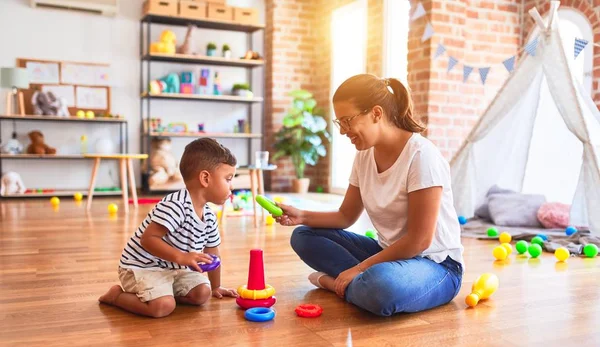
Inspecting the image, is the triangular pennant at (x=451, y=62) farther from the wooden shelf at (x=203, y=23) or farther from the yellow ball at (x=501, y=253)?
the wooden shelf at (x=203, y=23)

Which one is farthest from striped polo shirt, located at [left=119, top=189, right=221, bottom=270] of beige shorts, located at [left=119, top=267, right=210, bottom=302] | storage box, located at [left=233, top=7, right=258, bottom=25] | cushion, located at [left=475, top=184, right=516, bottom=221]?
storage box, located at [left=233, top=7, right=258, bottom=25]

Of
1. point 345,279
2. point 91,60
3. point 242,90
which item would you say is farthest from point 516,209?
point 91,60

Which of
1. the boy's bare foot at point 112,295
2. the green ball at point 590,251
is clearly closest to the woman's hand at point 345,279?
the boy's bare foot at point 112,295

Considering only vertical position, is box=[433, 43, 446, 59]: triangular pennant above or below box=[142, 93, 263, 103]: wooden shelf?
above

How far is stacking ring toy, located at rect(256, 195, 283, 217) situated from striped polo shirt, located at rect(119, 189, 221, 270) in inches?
6.7

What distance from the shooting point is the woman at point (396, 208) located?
1812mm

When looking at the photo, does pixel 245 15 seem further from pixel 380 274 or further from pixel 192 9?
pixel 380 274

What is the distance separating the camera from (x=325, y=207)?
17.1ft

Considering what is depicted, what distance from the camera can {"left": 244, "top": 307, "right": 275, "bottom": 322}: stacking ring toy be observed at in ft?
5.88

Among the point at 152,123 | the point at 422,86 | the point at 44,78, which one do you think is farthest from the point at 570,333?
the point at 44,78

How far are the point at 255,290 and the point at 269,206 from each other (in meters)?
0.27

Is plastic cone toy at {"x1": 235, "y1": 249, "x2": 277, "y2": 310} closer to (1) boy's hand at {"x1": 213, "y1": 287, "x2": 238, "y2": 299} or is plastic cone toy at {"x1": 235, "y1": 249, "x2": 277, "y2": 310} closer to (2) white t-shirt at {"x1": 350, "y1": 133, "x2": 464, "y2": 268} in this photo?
(1) boy's hand at {"x1": 213, "y1": 287, "x2": 238, "y2": 299}

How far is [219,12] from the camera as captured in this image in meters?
6.56

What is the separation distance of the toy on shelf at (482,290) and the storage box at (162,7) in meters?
5.07
